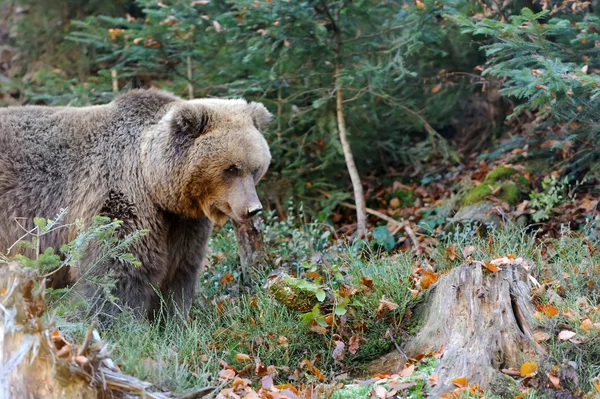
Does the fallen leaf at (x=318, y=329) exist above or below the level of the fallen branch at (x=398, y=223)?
above

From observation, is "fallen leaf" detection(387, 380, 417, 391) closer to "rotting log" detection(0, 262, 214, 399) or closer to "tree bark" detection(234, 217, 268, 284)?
"rotting log" detection(0, 262, 214, 399)

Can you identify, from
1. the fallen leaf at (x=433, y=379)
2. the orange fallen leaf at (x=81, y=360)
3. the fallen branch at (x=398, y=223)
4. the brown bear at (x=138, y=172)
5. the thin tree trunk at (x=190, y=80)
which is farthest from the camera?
the thin tree trunk at (x=190, y=80)

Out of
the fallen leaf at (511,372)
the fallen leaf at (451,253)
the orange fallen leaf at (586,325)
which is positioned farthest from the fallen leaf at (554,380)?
the fallen leaf at (451,253)

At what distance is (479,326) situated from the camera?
5.13 meters

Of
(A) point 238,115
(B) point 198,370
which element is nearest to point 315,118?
(A) point 238,115

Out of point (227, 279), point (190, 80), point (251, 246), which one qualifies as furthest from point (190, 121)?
point (190, 80)

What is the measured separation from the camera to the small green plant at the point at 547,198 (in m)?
8.05

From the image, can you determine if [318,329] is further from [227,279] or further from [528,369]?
[227,279]

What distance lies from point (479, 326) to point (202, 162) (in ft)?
8.99

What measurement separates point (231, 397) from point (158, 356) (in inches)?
22.3

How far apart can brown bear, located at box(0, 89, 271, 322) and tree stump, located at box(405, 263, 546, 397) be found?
5.90 feet

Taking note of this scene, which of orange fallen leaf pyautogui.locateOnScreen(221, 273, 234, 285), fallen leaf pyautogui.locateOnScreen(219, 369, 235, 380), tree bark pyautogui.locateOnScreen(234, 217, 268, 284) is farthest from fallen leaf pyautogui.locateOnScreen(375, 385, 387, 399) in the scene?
orange fallen leaf pyautogui.locateOnScreen(221, 273, 234, 285)

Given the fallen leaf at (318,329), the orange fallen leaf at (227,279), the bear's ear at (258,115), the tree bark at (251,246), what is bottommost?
the orange fallen leaf at (227,279)

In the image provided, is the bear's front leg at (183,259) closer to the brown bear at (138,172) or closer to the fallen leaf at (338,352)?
the brown bear at (138,172)
